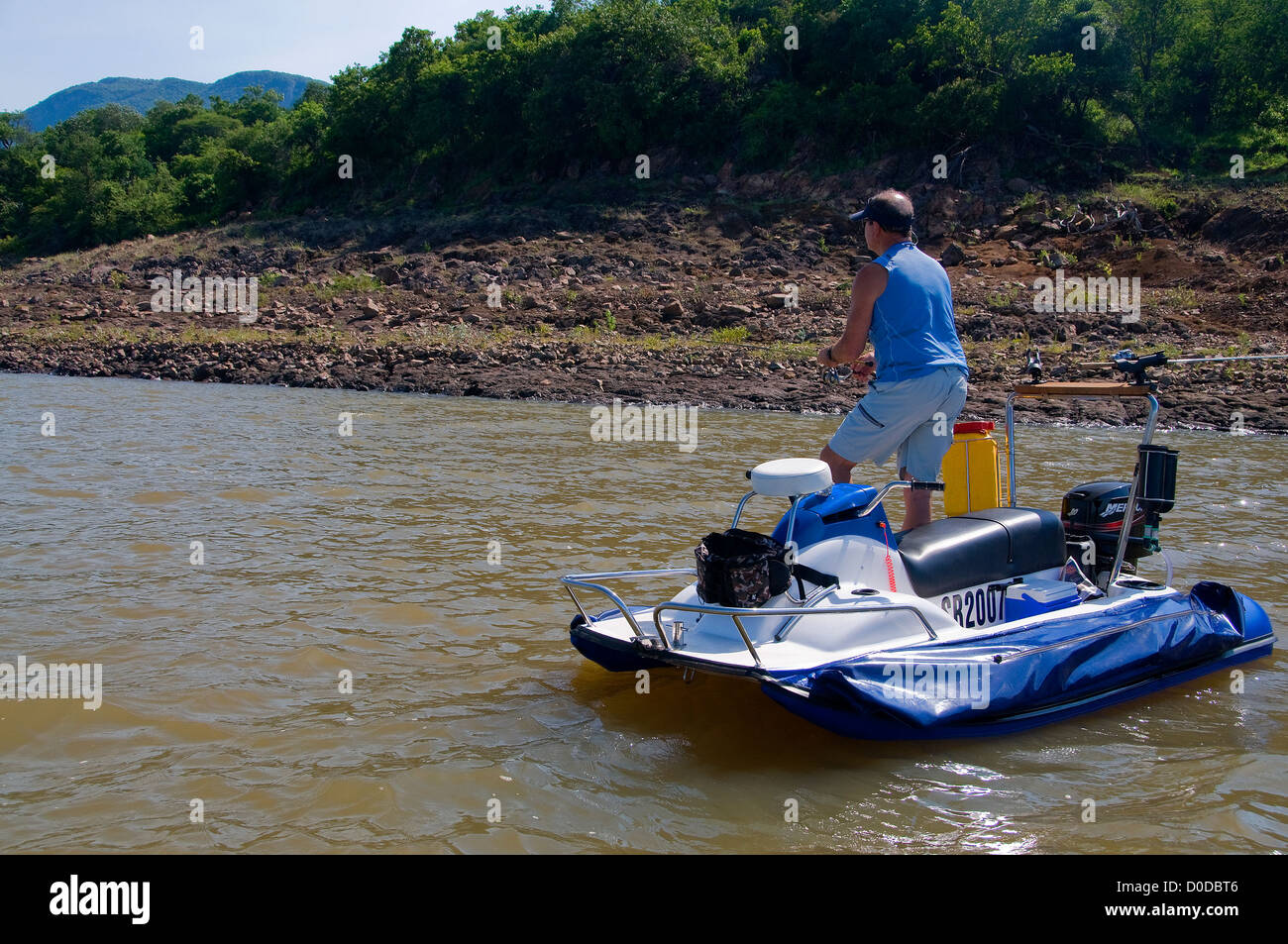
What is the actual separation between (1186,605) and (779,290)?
15.9 metres

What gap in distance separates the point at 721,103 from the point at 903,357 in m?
27.1

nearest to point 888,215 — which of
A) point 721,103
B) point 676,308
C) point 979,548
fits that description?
point 979,548

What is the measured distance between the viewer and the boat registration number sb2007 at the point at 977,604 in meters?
4.29

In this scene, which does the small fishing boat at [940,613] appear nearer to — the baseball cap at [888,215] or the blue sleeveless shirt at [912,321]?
the blue sleeveless shirt at [912,321]

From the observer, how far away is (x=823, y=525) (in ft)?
13.7
